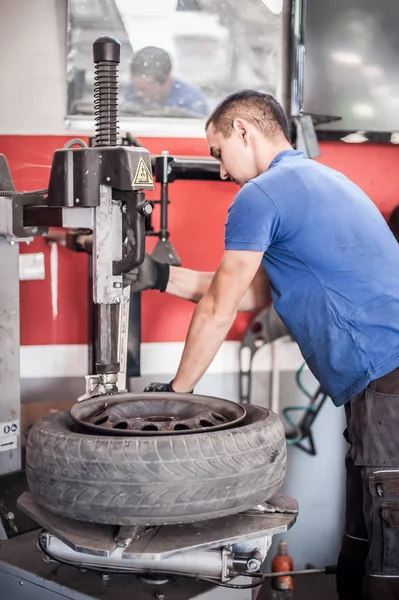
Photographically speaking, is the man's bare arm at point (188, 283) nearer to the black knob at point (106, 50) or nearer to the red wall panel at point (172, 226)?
the red wall panel at point (172, 226)

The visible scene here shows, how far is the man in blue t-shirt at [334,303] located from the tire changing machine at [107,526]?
421mm

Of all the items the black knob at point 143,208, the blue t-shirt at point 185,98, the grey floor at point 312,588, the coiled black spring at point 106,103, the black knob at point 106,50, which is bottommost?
the grey floor at point 312,588

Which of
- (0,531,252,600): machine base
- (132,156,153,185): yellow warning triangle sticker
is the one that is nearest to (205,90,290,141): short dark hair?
(132,156,153,185): yellow warning triangle sticker

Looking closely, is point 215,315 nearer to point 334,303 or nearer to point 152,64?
point 334,303

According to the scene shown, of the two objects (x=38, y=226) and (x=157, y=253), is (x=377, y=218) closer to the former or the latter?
(x=157, y=253)

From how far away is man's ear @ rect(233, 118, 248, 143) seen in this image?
230 centimetres

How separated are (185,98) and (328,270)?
1.12 metres

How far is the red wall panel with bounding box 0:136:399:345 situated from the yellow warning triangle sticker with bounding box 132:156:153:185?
118cm

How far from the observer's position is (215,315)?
6.49 ft

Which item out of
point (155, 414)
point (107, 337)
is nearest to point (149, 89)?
point (107, 337)

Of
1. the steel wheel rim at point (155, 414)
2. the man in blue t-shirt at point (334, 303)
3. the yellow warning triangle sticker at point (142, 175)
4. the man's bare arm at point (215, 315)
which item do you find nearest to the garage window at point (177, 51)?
the man in blue t-shirt at point (334, 303)

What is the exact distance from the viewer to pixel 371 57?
2.90 metres

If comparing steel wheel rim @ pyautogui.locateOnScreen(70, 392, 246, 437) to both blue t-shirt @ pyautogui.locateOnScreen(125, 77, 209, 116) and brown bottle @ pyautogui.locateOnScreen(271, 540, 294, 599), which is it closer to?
blue t-shirt @ pyautogui.locateOnScreen(125, 77, 209, 116)

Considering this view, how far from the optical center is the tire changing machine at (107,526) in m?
1.33
